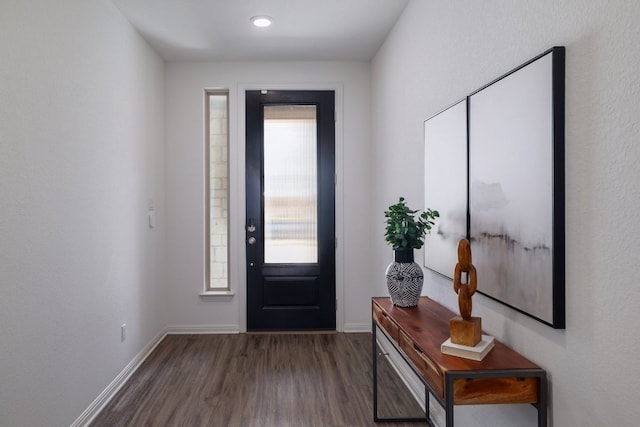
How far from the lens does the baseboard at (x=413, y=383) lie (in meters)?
2.31

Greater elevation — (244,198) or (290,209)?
(244,198)

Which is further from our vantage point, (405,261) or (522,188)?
(405,261)

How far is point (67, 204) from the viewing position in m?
2.19

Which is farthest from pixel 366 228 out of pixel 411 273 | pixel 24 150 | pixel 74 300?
pixel 24 150

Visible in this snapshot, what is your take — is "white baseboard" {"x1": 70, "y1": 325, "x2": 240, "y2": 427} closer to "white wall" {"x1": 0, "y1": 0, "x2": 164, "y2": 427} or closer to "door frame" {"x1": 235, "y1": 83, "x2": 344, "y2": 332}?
"white wall" {"x1": 0, "y1": 0, "x2": 164, "y2": 427}

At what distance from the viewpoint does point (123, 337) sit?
2.96 m

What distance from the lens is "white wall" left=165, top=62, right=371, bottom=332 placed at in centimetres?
399

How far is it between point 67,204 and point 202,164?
1860mm

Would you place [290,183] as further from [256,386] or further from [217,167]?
[256,386]

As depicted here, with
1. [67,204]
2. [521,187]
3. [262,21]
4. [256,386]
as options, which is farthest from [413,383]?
[262,21]

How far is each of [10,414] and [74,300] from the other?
25.8 inches

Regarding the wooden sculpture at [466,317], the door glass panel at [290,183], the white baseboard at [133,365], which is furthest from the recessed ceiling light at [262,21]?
the white baseboard at [133,365]

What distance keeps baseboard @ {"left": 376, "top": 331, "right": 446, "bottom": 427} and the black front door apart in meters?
0.89

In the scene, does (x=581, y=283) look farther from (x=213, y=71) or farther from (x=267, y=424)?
(x=213, y=71)
